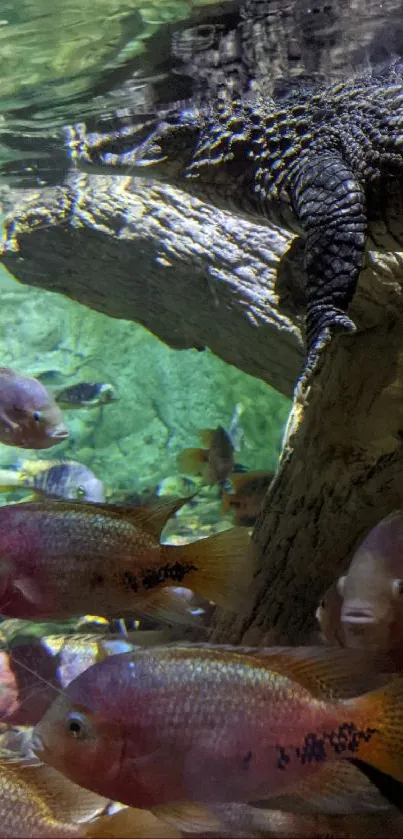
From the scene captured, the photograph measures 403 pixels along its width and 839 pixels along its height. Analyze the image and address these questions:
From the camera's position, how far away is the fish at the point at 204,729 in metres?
1.26

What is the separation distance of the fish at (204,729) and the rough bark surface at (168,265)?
270cm

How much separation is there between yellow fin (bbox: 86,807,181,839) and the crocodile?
1778 millimetres

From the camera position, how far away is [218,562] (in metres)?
1.73

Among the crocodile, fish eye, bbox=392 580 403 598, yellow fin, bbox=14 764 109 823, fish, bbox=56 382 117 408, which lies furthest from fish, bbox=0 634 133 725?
fish, bbox=56 382 117 408

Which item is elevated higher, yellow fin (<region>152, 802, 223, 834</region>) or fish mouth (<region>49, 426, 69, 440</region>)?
yellow fin (<region>152, 802, 223, 834</region>)

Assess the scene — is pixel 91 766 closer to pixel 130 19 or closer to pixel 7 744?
pixel 7 744

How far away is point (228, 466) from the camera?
6.46 meters

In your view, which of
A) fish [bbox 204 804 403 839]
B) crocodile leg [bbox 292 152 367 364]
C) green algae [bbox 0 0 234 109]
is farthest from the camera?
green algae [bbox 0 0 234 109]

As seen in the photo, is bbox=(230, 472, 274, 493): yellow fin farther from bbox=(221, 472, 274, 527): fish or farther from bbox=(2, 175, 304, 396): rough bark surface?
bbox=(2, 175, 304, 396): rough bark surface

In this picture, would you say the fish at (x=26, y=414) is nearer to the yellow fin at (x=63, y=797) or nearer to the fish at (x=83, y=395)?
the yellow fin at (x=63, y=797)

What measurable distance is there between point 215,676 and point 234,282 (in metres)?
3.87

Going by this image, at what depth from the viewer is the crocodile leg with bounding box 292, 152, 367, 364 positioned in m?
2.54

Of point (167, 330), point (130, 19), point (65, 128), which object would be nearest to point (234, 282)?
point (167, 330)

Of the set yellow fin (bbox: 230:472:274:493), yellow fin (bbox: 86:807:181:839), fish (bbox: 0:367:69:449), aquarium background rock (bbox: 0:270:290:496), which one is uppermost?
yellow fin (bbox: 86:807:181:839)
